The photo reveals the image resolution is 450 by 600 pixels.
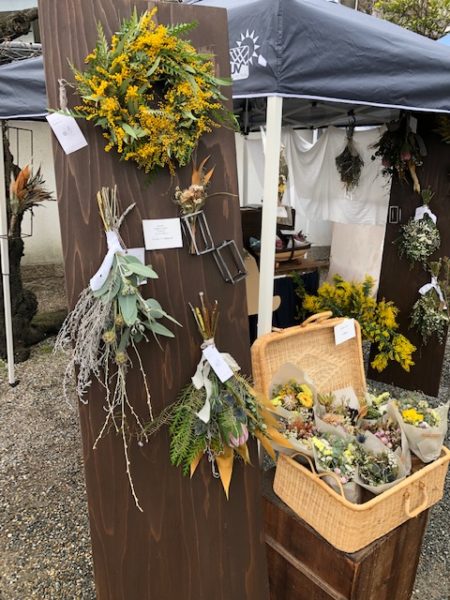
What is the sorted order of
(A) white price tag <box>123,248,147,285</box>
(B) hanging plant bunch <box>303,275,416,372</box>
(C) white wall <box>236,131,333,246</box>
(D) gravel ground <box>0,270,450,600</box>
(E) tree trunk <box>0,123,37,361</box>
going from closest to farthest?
(A) white price tag <box>123,248,147,285</box>
(D) gravel ground <box>0,270,450,600</box>
(B) hanging plant bunch <box>303,275,416,372</box>
(E) tree trunk <box>0,123,37,361</box>
(C) white wall <box>236,131,333,246</box>

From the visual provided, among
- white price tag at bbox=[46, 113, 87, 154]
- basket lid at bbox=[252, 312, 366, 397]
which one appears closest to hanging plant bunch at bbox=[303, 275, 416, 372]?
basket lid at bbox=[252, 312, 366, 397]

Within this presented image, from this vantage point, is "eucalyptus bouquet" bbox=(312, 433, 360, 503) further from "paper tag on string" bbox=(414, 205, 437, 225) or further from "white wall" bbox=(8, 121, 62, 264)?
"white wall" bbox=(8, 121, 62, 264)

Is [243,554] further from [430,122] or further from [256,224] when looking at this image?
[430,122]

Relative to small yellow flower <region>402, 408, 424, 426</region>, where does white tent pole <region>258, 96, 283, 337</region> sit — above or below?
above

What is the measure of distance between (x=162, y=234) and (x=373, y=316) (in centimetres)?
219

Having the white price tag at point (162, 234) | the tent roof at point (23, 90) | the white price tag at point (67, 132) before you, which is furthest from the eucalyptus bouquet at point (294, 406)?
the tent roof at point (23, 90)

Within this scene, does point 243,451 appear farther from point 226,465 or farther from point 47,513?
point 47,513

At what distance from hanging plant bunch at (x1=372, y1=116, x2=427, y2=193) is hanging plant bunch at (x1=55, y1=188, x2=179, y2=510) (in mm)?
2235

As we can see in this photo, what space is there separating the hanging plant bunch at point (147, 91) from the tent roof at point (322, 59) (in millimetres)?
435

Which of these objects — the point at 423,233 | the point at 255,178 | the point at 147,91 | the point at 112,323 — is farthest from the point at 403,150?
the point at 255,178

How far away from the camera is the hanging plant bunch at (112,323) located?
3.79 feet

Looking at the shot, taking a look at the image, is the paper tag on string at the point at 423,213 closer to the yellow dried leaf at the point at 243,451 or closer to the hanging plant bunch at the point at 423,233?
the hanging plant bunch at the point at 423,233

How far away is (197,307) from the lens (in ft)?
4.55

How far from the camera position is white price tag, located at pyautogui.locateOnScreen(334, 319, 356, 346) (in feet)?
6.14
